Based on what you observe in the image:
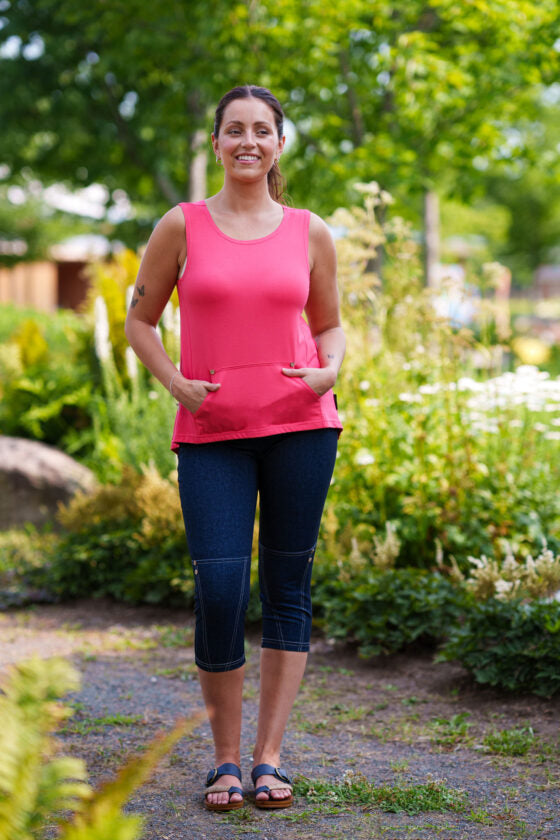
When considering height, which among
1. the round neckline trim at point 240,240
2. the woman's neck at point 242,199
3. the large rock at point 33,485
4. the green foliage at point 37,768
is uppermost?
the woman's neck at point 242,199

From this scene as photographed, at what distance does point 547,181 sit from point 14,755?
32.4 feet

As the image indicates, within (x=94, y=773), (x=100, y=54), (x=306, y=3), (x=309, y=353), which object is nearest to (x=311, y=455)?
(x=309, y=353)

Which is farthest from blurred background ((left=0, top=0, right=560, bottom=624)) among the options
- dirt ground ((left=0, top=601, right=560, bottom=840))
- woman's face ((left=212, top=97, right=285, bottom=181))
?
woman's face ((left=212, top=97, right=285, bottom=181))

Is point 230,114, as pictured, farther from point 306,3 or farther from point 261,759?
point 306,3

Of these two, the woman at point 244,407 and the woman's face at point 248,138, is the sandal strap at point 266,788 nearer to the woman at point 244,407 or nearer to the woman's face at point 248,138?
the woman at point 244,407

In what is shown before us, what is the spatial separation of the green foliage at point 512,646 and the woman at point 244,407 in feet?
3.77

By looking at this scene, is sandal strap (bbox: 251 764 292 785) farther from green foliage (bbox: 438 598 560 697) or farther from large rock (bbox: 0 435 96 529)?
large rock (bbox: 0 435 96 529)

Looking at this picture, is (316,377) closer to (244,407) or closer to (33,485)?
(244,407)

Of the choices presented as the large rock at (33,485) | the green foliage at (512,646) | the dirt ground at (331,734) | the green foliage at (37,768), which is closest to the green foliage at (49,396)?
the large rock at (33,485)

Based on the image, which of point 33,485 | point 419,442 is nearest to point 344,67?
point 33,485

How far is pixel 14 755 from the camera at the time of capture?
1163mm

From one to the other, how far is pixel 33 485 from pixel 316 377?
4.39 meters

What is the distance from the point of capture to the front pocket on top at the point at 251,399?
2451 mm

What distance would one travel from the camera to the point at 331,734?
3330mm
